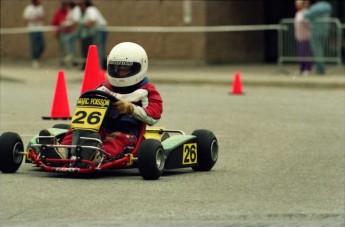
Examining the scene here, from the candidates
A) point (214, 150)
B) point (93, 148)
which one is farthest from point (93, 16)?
point (93, 148)

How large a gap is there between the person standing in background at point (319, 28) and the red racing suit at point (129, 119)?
15.8m

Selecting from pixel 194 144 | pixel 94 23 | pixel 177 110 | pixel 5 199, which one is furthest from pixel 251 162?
pixel 94 23

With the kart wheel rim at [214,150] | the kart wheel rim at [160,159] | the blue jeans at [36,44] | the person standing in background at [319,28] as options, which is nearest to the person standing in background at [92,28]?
the blue jeans at [36,44]

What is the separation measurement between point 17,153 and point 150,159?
129 cm

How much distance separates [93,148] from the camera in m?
10.8

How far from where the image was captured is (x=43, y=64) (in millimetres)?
33406

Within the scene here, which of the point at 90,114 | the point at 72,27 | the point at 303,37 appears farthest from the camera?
the point at 72,27

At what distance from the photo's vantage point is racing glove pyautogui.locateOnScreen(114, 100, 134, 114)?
1120 cm

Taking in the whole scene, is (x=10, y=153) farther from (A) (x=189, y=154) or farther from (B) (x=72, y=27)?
(B) (x=72, y=27)

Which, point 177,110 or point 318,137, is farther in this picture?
point 177,110

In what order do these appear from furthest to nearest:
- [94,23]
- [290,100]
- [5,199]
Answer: [94,23] → [290,100] → [5,199]

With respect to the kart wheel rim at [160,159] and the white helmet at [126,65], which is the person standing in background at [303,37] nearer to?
the white helmet at [126,65]

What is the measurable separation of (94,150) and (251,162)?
2.49 meters

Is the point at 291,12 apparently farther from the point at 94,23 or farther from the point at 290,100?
the point at 290,100
